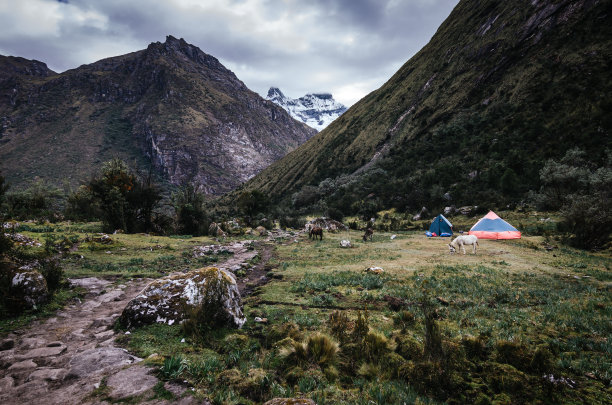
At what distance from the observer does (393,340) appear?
614 centimetres

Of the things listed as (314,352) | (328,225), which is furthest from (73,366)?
(328,225)

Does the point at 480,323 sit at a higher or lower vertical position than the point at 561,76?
lower

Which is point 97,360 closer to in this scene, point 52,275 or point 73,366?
point 73,366

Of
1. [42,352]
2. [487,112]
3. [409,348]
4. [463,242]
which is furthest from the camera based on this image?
[487,112]

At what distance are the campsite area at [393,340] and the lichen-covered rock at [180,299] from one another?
0.35 m

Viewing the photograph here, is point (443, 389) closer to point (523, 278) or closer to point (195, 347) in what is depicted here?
point (195, 347)

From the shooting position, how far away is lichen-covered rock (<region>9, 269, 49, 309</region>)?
271 inches

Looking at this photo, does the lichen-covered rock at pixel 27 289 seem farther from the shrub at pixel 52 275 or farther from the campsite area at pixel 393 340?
the shrub at pixel 52 275

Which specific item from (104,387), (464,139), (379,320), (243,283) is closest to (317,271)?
(243,283)

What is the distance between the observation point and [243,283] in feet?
40.1

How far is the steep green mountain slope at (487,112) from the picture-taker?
39.7 m

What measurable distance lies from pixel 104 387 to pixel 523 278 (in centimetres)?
1538

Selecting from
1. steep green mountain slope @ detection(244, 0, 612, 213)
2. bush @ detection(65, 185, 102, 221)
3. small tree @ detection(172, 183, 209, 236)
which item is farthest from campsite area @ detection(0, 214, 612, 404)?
steep green mountain slope @ detection(244, 0, 612, 213)

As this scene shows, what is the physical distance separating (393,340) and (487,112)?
68.2 m
